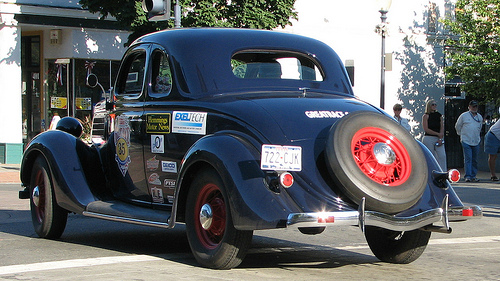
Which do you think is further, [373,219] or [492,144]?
[492,144]

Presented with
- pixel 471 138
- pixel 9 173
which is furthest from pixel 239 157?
→ pixel 9 173

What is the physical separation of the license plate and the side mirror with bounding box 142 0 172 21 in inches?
335

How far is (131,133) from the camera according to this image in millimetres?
7281

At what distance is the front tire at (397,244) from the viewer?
6.29 metres

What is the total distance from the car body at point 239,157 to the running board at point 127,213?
13mm

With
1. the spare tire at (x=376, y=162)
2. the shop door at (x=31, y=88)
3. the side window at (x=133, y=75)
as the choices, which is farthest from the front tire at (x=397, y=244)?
the shop door at (x=31, y=88)

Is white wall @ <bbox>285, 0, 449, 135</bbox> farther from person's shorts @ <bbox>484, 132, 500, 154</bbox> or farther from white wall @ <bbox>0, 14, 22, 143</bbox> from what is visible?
person's shorts @ <bbox>484, 132, 500, 154</bbox>

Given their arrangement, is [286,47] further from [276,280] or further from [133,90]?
[276,280]

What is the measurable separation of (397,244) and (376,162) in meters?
1.01

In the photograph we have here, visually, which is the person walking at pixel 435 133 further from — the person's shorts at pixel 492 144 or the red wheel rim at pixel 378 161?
the red wheel rim at pixel 378 161

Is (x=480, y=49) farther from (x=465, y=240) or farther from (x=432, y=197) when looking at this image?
(x=432, y=197)

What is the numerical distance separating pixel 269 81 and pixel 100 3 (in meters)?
14.2

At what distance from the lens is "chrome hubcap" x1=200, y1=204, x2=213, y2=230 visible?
19.0 feet

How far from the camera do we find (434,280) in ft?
18.6
